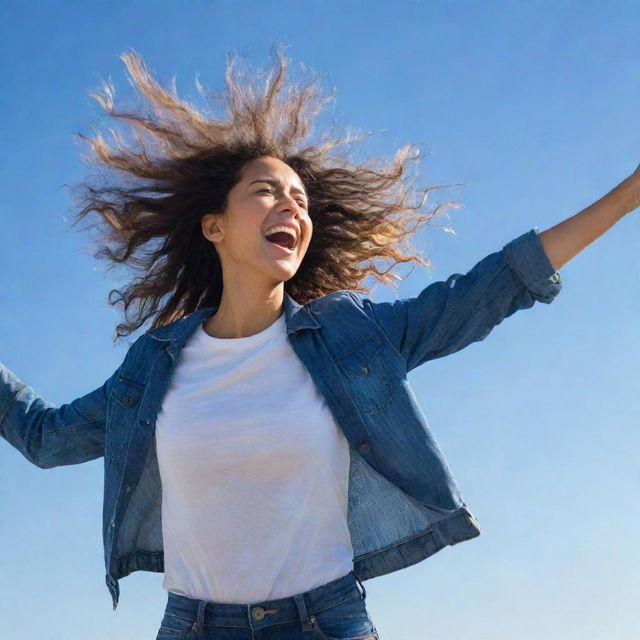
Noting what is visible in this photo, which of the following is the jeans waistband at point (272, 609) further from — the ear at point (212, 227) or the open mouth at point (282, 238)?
the ear at point (212, 227)

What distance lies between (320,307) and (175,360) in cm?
79

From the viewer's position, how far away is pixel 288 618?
185 inches

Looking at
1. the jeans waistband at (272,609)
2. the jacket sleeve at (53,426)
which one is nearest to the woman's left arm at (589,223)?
the jeans waistband at (272,609)

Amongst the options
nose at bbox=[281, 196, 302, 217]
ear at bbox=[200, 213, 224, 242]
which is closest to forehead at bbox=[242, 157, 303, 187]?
nose at bbox=[281, 196, 302, 217]

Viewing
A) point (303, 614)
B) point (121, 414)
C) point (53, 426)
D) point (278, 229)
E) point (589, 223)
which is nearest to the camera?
point (303, 614)

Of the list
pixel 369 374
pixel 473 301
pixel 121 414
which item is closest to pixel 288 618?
pixel 369 374

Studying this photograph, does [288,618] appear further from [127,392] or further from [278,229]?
[278,229]

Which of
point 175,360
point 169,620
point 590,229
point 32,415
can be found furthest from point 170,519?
point 590,229

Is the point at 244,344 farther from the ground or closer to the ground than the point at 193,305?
closer to the ground

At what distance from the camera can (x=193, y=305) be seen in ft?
21.6

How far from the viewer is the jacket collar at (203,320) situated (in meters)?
5.48

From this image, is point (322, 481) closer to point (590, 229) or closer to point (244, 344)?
point (244, 344)

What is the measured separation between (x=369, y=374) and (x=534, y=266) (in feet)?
3.06

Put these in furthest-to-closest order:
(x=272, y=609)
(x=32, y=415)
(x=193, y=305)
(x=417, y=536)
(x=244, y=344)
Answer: (x=193, y=305), (x=32, y=415), (x=244, y=344), (x=417, y=536), (x=272, y=609)
